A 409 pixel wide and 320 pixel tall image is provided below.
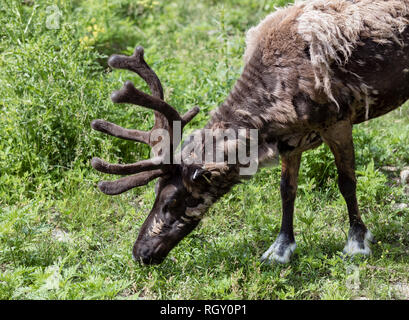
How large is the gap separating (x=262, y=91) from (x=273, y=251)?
1.45m

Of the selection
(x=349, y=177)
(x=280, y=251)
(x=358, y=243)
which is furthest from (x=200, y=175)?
(x=358, y=243)

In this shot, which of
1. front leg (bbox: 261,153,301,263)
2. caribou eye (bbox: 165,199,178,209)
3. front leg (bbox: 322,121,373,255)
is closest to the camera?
caribou eye (bbox: 165,199,178,209)

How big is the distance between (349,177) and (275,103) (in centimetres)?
105

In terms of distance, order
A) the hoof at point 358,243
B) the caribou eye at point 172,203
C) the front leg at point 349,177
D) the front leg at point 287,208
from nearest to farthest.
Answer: the caribou eye at point 172,203
the front leg at point 349,177
the hoof at point 358,243
the front leg at point 287,208

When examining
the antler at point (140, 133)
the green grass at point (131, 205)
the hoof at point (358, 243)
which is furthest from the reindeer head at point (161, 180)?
the hoof at point (358, 243)

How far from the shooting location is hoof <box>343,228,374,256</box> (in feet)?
16.2

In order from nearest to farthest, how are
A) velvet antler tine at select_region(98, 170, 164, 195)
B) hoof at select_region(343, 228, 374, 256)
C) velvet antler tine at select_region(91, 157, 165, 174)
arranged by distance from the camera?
velvet antler tine at select_region(91, 157, 165, 174) < velvet antler tine at select_region(98, 170, 164, 195) < hoof at select_region(343, 228, 374, 256)

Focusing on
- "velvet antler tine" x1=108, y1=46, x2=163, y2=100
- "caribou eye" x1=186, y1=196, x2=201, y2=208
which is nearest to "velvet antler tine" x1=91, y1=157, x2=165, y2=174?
"caribou eye" x1=186, y1=196, x2=201, y2=208

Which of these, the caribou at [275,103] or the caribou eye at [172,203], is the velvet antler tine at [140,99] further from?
the caribou eye at [172,203]

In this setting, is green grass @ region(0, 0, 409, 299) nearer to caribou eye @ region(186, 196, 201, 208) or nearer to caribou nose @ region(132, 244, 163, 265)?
caribou nose @ region(132, 244, 163, 265)

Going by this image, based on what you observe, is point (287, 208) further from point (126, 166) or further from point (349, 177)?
point (126, 166)

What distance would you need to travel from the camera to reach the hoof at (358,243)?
493cm

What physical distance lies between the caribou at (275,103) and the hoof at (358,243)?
0.76m
